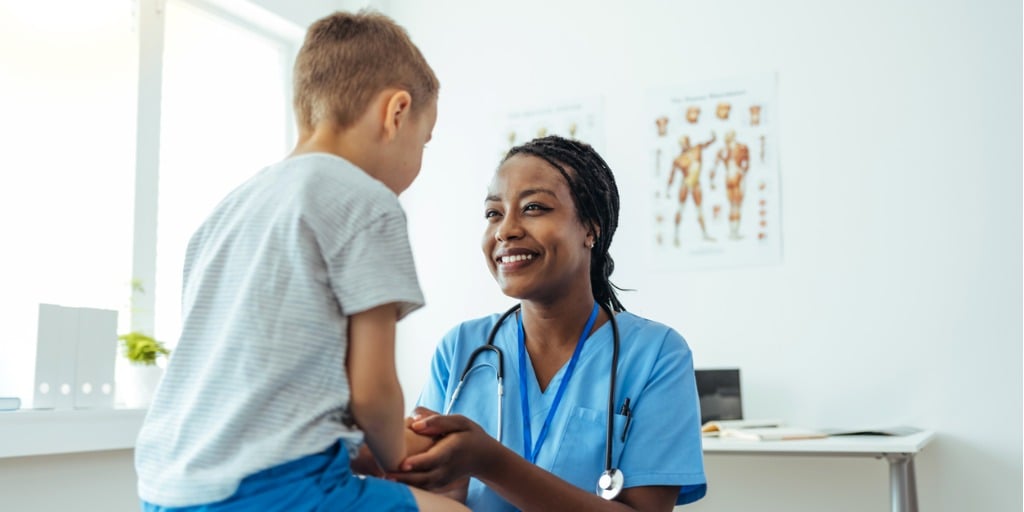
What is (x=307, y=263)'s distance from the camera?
0.90 meters

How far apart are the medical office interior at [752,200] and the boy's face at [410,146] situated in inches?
65.4

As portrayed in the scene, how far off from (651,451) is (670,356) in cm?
15

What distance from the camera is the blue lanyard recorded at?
4.69 ft

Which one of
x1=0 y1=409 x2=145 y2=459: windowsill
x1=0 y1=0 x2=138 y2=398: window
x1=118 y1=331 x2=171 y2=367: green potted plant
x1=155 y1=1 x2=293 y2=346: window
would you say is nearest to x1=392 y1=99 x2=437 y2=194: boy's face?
x1=0 y1=409 x2=145 y2=459: windowsill

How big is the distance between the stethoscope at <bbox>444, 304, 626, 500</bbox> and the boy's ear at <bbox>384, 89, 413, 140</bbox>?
0.53 metres

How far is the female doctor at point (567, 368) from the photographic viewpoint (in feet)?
4.43

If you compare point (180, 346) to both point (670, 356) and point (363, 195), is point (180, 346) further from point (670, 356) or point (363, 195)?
point (670, 356)

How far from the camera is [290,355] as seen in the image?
88 cm

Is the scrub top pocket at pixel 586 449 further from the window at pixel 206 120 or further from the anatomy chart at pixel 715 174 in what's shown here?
the window at pixel 206 120

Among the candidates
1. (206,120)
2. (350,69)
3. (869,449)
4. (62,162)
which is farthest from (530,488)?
(206,120)

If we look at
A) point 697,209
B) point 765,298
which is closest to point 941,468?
point 765,298

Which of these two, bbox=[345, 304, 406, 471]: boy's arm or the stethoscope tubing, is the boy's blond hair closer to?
bbox=[345, 304, 406, 471]: boy's arm

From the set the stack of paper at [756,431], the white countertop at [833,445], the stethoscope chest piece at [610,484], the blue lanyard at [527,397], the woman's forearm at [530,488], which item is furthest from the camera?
the stack of paper at [756,431]

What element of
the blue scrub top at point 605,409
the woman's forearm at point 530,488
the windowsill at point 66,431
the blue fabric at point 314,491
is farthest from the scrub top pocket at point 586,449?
the windowsill at point 66,431
